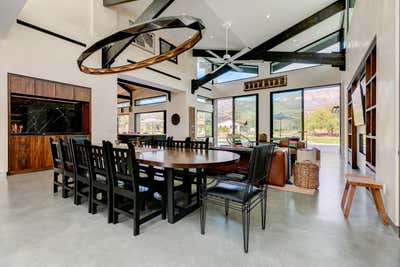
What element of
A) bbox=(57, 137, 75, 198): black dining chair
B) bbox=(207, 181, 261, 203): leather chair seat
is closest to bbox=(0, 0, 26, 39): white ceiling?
bbox=(57, 137, 75, 198): black dining chair

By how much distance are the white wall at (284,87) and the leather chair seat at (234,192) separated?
8.16m

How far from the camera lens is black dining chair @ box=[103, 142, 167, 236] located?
205cm

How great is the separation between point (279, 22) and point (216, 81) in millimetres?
5348

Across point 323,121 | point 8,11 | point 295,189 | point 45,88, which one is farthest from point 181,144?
point 323,121

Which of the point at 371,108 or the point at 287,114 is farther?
the point at 287,114

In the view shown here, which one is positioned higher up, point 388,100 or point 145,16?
point 145,16

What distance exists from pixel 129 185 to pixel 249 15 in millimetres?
5871

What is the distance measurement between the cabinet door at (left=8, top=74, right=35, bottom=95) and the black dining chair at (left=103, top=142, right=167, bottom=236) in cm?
401

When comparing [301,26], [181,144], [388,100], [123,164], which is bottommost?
[123,164]

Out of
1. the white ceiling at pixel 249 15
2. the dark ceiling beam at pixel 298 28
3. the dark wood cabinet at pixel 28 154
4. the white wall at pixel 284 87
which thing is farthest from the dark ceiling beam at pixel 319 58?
the dark wood cabinet at pixel 28 154

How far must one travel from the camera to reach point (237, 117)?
10.9 meters

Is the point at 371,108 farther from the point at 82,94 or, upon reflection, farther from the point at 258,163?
the point at 82,94

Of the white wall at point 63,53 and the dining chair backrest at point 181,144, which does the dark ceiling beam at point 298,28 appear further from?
the dining chair backrest at point 181,144

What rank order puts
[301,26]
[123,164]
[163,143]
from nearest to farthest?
[123,164], [163,143], [301,26]
